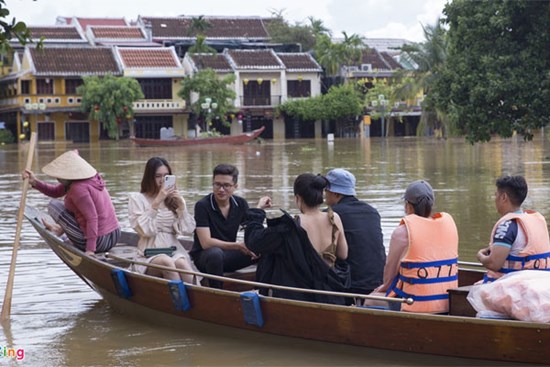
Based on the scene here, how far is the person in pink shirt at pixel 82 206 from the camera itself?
8094 mm

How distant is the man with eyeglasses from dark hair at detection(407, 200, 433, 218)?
1.69 metres

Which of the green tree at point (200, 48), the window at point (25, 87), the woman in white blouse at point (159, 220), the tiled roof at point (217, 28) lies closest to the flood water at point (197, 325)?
the woman in white blouse at point (159, 220)

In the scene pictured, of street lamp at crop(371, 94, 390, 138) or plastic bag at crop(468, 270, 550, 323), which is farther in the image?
street lamp at crop(371, 94, 390, 138)

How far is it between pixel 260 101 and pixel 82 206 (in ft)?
159

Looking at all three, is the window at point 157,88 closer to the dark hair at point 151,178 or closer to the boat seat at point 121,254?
the boat seat at point 121,254

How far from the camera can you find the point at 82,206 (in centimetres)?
811

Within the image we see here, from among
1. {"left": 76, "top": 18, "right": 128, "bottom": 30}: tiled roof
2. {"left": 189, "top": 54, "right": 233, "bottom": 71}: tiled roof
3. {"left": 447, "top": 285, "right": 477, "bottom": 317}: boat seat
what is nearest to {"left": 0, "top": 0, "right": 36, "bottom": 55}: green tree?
{"left": 447, "top": 285, "right": 477, "bottom": 317}: boat seat

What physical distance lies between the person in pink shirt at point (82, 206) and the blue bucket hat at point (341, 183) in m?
2.31

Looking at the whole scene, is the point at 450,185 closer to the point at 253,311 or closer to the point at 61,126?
the point at 253,311

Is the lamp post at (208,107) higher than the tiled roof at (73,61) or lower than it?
lower

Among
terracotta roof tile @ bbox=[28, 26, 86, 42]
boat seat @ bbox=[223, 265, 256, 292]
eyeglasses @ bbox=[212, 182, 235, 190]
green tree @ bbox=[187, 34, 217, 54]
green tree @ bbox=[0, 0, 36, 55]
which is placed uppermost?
terracotta roof tile @ bbox=[28, 26, 86, 42]

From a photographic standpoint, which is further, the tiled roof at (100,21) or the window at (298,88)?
the tiled roof at (100,21)

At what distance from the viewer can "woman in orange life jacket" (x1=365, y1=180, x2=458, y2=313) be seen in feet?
19.7

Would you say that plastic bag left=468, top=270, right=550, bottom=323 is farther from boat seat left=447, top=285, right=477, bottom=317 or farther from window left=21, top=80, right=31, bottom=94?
window left=21, top=80, right=31, bottom=94
